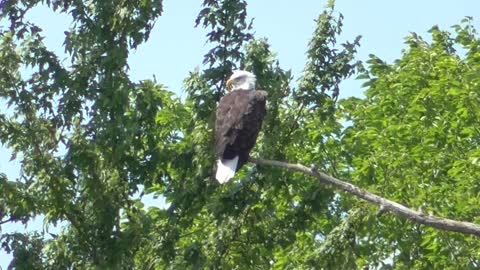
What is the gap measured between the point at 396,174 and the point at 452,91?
263 centimetres

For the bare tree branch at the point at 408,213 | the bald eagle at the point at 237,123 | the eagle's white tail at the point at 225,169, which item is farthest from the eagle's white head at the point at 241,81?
the bare tree branch at the point at 408,213

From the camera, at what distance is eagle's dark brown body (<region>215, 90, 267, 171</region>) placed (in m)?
12.1

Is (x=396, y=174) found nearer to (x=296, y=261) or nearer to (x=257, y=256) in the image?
(x=296, y=261)

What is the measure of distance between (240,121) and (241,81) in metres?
0.46

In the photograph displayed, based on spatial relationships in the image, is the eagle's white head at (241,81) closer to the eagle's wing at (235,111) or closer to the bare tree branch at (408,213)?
the eagle's wing at (235,111)

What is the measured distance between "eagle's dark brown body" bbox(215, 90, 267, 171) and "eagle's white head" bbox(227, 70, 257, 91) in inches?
2.9

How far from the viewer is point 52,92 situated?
12.7m

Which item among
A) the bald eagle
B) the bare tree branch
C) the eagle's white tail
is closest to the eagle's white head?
the bald eagle

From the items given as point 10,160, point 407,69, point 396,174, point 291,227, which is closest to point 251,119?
point 291,227

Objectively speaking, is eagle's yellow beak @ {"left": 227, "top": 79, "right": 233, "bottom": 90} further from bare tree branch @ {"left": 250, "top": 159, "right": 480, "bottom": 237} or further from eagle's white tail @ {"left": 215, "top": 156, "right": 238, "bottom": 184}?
bare tree branch @ {"left": 250, "top": 159, "right": 480, "bottom": 237}

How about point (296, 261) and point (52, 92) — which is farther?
point (296, 261)

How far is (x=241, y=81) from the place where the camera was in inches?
493

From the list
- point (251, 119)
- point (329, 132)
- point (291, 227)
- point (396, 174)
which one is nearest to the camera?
point (251, 119)

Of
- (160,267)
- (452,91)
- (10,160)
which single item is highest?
(452,91)
